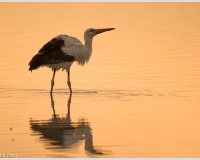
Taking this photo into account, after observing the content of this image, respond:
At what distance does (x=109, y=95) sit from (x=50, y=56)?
2.22 m

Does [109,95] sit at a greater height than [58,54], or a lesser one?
lesser

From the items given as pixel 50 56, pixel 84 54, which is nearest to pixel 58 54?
pixel 50 56

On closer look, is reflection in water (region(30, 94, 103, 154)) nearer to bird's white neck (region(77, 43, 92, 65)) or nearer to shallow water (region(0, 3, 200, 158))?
shallow water (region(0, 3, 200, 158))

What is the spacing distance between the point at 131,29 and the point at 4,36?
7086 mm

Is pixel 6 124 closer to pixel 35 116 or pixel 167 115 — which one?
pixel 35 116

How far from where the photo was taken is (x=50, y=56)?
15.3m

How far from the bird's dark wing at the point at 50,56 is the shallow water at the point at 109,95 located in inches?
31.0

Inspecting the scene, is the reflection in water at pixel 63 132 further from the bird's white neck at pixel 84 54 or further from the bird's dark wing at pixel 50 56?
the bird's white neck at pixel 84 54

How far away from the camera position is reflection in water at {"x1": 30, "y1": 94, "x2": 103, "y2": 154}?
916 cm

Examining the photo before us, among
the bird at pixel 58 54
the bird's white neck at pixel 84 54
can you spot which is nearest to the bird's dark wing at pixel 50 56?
the bird at pixel 58 54

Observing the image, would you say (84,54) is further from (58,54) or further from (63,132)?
(63,132)

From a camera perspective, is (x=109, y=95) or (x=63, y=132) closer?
(x=63, y=132)

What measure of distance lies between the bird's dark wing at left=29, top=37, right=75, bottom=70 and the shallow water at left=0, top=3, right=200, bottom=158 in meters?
0.79

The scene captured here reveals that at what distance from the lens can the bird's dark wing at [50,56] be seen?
15234mm
